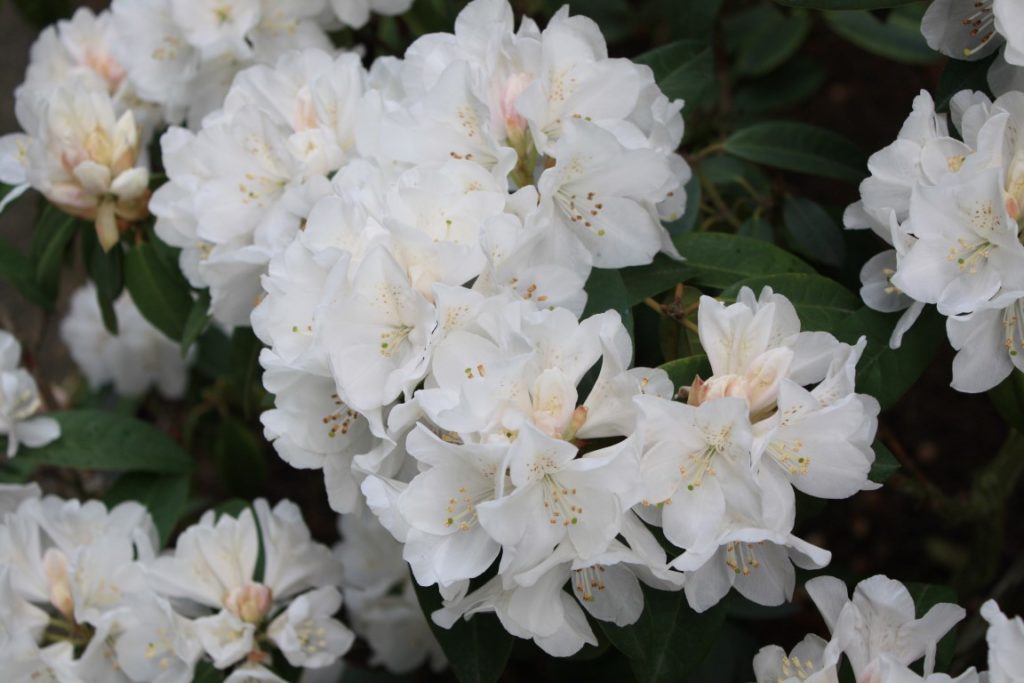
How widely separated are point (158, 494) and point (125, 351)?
77 centimetres

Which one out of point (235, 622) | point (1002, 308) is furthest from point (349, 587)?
point (1002, 308)

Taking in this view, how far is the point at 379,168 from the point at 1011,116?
2.23ft

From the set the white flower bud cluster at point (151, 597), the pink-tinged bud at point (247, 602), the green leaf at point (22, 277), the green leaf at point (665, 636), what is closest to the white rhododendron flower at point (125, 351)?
the green leaf at point (22, 277)

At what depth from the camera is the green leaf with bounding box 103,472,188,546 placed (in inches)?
69.0

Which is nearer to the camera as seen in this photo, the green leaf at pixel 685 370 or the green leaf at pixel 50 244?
the green leaf at pixel 685 370

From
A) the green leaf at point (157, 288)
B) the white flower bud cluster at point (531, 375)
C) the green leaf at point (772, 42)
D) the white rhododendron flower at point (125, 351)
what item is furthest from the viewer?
the white rhododendron flower at point (125, 351)

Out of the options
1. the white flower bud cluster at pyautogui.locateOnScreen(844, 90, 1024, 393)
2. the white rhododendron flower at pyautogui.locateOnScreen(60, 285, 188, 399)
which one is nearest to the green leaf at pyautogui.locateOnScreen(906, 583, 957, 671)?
the white flower bud cluster at pyautogui.locateOnScreen(844, 90, 1024, 393)

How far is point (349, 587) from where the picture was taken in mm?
2027

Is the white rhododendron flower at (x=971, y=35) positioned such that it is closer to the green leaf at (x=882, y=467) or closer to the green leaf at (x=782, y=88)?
the green leaf at (x=882, y=467)

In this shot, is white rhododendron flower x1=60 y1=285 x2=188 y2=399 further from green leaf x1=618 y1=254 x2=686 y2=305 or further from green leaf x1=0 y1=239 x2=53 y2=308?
green leaf x1=618 y1=254 x2=686 y2=305

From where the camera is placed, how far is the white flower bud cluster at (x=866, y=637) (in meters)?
1.09

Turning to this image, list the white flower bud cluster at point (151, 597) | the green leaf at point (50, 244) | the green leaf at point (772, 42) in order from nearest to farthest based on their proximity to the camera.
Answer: the white flower bud cluster at point (151, 597) < the green leaf at point (50, 244) < the green leaf at point (772, 42)

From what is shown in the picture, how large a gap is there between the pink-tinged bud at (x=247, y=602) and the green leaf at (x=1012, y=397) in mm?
973

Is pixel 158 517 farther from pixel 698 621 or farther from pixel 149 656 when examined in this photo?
pixel 698 621
